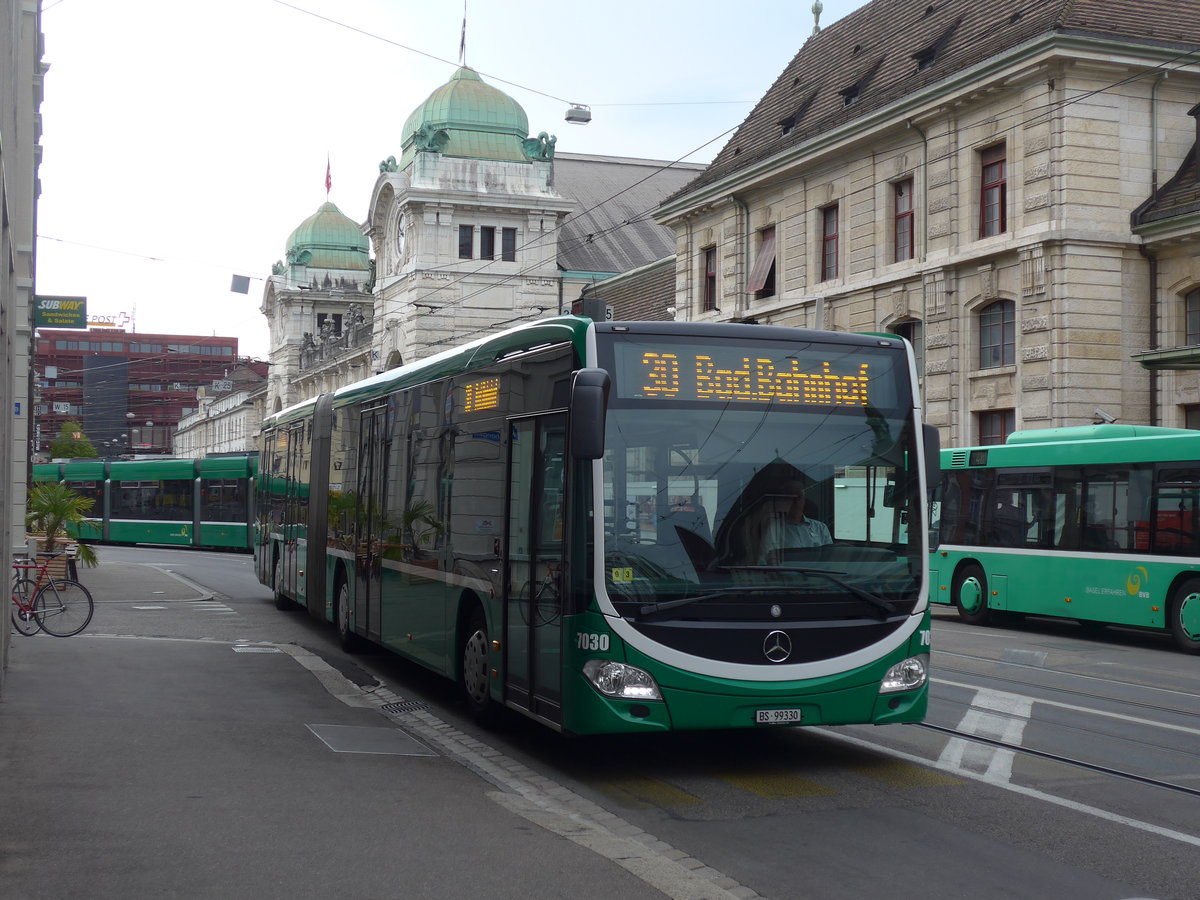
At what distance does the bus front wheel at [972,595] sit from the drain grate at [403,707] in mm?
11774

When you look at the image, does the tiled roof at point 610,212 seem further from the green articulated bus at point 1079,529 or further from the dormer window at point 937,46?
the green articulated bus at point 1079,529

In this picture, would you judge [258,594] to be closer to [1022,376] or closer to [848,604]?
[1022,376]

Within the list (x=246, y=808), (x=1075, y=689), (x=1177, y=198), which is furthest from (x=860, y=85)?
(x=246, y=808)

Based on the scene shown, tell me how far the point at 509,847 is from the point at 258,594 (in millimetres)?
19811

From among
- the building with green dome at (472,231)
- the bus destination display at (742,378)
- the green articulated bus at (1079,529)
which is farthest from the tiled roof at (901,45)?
the building with green dome at (472,231)

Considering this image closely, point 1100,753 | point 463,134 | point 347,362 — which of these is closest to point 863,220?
point 1100,753

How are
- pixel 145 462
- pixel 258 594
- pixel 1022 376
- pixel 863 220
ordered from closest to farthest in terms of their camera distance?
1. pixel 258 594
2. pixel 1022 376
3. pixel 863 220
4. pixel 145 462

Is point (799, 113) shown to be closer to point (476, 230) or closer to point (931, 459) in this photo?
point (931, 459)

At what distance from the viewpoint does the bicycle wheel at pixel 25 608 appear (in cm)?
1598

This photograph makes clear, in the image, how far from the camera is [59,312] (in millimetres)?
25953

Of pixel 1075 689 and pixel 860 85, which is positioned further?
pixel 860 85

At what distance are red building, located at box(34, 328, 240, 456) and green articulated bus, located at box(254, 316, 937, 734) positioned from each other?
439 ft

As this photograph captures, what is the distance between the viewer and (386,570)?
13.4 metres

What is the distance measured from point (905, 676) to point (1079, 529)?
1133 cm
